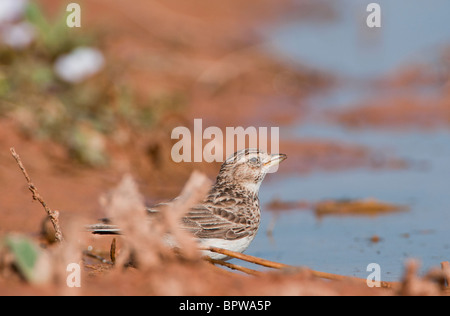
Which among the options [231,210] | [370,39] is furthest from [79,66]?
[370,39]

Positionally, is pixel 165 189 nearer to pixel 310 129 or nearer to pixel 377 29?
pixel 310 129

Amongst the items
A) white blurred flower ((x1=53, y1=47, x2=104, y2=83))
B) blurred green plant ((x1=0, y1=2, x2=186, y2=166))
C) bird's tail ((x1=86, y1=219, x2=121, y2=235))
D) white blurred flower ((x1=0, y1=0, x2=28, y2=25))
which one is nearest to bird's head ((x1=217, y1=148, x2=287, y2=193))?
bird's tail ((x1=86, y1=219, x2=121, y2=235))

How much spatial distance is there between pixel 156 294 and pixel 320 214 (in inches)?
175

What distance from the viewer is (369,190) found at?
9.63 meters

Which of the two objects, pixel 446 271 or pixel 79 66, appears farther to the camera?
pixel 79 66

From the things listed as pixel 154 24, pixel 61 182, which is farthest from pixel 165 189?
pixel 154 24

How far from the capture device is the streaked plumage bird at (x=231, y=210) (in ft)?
20.4

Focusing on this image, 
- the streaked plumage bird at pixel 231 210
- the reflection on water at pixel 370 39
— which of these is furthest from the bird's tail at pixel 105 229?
the reflection on water at pixel 370 39

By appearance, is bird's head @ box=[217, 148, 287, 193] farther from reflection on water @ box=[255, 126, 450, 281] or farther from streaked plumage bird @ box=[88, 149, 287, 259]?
reflection on water @ box=[255, 126, 450, 281]

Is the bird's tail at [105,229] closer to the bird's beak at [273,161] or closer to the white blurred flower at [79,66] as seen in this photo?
the bird's beak at [273,161]

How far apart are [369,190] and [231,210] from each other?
343 centimetres

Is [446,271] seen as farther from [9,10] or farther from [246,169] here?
[9,10]

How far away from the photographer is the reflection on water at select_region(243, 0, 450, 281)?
22.0ft

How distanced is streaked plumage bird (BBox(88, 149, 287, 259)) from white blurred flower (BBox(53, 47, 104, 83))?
4.56m
